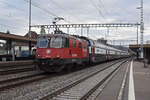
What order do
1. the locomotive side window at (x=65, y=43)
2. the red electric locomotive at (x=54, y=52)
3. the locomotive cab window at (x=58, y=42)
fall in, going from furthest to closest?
the locomotive side window at (x=65, y=43) < the locomotive cab window at (x=58, y=42) < the red electric locomotive at (x=54, y=52)

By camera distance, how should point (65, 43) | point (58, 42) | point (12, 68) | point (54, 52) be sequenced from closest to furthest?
point (54, 52)
point (58, 42)
point (65, 43)
point (12, 68)

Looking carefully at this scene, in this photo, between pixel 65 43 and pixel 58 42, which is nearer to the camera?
pixel 58 42

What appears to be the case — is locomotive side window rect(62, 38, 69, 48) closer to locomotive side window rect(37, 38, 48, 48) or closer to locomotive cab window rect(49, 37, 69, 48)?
locomotive cab window rect(49, 37, 69, 48)

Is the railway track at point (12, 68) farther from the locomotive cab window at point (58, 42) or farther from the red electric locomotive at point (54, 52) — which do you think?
the locomotive cab window at point (58, 42)

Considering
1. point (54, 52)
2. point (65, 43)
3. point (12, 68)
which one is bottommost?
point (12, 68)

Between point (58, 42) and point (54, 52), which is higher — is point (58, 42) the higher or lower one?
the higher one

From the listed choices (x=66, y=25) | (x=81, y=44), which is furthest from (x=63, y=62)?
(x=66, y=25)

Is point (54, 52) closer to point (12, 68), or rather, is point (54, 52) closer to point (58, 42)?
point (58, 42)

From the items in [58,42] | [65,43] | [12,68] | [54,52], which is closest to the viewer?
[54,52]

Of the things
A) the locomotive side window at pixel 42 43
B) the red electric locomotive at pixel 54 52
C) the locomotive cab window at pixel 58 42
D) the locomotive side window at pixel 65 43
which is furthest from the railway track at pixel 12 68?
the locomotive side window at pixel 65 43

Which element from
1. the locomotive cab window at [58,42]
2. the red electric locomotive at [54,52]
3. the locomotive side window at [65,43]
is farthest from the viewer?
the locomotive side window at [65,43]

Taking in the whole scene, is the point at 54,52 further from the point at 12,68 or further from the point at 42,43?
the point at 12,68

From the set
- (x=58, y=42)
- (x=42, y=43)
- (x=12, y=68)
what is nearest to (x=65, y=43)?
(x=58, y=42)

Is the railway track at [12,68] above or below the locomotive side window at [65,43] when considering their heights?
below
